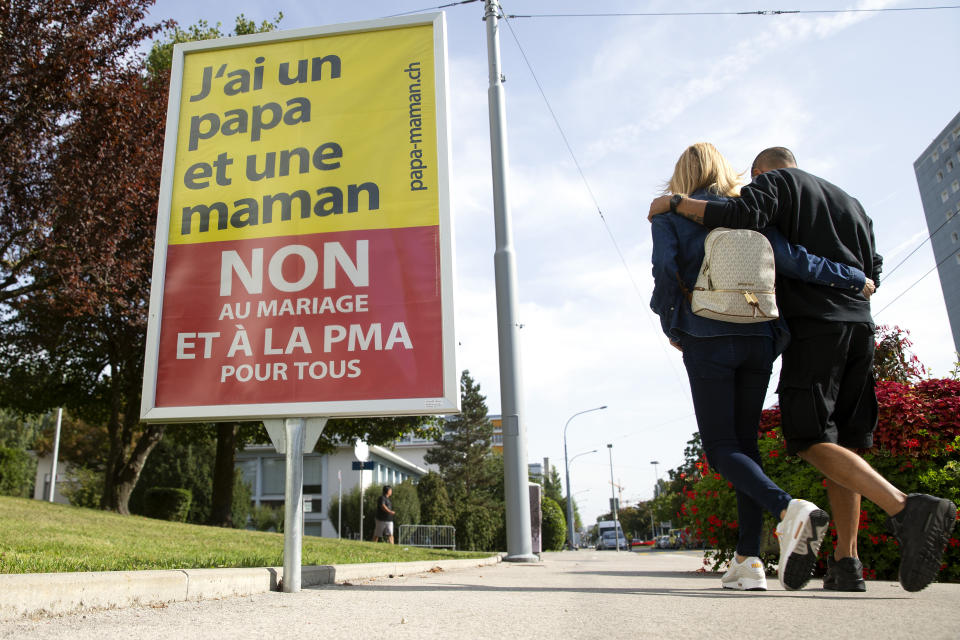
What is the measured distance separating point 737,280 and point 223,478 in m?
18.9

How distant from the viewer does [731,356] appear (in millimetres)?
3242

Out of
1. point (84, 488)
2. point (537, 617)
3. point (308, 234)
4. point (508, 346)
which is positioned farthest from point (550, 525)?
point (537, 617)

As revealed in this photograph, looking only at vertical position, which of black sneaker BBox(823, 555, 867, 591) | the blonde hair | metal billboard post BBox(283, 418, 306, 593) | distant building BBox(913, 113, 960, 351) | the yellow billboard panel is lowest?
black sneaker BBox(823, 555, 867, 591)

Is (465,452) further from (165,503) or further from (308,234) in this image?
(308,234)

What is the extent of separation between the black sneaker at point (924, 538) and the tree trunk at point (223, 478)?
60.6 feet

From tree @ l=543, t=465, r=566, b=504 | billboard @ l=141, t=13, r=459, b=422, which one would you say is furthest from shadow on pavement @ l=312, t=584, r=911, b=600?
tree @ l=543, t=465, r=566, b=504

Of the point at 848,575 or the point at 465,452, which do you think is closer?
the point at 848,575

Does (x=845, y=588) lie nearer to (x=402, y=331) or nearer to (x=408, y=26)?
(x=402, y=331)

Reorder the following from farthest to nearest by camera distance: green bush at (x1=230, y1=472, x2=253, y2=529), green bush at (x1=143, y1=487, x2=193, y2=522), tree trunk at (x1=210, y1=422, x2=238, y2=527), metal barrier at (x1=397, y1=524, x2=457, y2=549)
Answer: green bush at (x1=230, y1=472, x2=253, y2=529) < green bush at (x1=143, y1=487, x2=193, y2=522) < metal barrier at (x1=397, y1=524, x2=457, y2=549) < tree trunk at (x1=210, y1=422, x2=238, y2=527)

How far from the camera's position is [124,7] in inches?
457

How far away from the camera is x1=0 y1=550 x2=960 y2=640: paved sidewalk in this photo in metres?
2.14

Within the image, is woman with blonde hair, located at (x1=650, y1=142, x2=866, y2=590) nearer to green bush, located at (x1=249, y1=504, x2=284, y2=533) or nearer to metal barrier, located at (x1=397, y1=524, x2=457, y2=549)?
metal barrier, located at (x1=397, y1=524, x2=457, y2=549)

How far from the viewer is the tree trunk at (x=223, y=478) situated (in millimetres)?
19156

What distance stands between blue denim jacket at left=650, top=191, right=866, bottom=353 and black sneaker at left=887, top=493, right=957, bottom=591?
884mm
